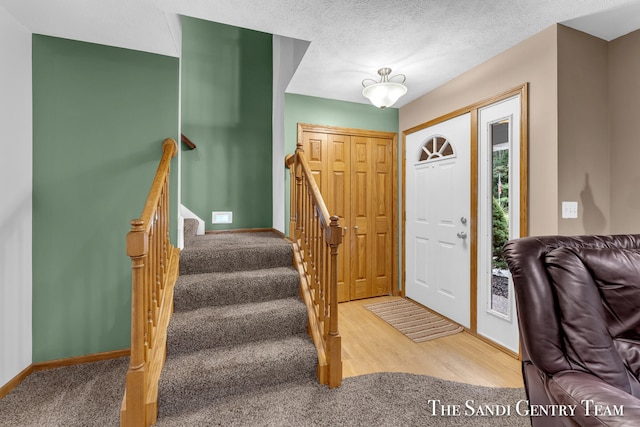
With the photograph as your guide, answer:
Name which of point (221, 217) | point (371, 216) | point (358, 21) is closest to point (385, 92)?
point (358, 21)

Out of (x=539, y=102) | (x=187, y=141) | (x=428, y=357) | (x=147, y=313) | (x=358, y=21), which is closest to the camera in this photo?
(x=147, y=313)

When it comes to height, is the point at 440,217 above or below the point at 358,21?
below

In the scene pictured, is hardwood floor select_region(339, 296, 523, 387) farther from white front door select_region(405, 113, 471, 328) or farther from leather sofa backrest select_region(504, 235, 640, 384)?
leather sofa backrest select_region(504, 235, 640, 384)

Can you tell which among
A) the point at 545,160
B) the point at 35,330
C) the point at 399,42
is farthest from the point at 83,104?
the point at 545,160

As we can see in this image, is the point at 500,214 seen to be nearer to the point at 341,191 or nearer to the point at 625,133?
the point at 625,133

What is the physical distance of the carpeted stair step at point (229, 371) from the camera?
158cm

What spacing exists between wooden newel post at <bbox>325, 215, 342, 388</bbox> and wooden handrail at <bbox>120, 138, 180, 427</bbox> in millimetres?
975

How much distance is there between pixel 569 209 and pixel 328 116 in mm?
2329

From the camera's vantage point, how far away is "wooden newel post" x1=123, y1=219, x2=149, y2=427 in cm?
141

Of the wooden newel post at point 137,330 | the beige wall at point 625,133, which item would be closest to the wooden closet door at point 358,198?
the beige wall at point 625,133

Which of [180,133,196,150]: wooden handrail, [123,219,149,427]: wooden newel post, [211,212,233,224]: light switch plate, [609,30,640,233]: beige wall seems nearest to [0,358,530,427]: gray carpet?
[123,219,149,427]: wooden newel post

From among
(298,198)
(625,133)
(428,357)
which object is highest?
(625,133)

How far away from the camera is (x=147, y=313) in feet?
5.23

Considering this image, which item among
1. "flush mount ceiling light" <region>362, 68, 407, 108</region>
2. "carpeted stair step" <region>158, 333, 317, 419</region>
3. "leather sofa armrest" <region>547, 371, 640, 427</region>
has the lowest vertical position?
"carpeted stair step" <region>158, 333, 317, 419</region>
